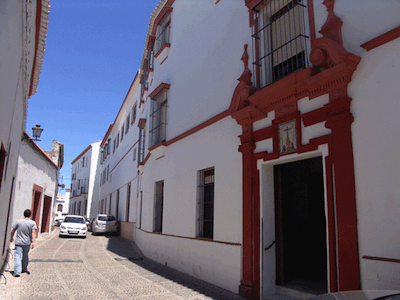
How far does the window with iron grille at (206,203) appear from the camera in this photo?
7883mm

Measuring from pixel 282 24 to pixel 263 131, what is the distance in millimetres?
2218

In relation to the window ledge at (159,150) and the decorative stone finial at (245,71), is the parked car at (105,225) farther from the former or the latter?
the decorative stone finial at (245,71)

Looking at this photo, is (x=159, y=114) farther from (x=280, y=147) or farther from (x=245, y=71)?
(x=280, y=147)

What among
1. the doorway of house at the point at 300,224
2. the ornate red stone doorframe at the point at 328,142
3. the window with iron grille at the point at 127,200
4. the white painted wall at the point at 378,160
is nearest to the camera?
the white painted wall at the point at 378,160

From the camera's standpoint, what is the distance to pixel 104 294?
6277 millimetres

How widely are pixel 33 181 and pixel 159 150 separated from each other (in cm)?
678

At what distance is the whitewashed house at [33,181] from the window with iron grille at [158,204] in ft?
15.1

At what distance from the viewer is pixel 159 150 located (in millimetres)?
10766

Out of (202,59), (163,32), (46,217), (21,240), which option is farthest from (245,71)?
(46,217)

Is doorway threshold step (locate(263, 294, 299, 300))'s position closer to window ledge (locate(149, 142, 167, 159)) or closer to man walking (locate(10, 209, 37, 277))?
man walking (locate(10, 209, 37, 277))

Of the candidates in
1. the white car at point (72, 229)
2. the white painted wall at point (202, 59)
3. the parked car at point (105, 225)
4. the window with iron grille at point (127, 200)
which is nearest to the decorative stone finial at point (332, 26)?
the white painted wall at point (202, 59)

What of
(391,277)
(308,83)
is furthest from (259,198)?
(391,277)

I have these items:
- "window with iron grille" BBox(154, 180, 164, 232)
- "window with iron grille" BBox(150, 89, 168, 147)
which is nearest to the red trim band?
"window with iron grille" BBox(150, 89, 168, 147)

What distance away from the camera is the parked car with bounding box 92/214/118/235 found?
20.6 metres
